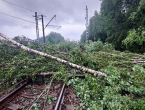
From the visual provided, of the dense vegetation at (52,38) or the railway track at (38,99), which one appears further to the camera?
the dense vegetation at (52,38)

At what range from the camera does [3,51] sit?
5.40 metres

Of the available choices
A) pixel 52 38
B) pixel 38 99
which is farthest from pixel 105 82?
pixel 52 38

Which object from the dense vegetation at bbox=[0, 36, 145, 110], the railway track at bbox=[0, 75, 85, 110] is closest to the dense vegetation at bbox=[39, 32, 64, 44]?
the dense vegetation at bbox=[0, 36, 145, 110]

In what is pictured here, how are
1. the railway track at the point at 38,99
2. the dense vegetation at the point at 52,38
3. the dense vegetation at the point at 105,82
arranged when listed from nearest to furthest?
the dense vegetation at the point at 105,82 < the railway track at the point at 38,99 < the dense vegetation at the point at 52,38

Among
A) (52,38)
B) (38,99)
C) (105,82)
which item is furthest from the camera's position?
(52,38)

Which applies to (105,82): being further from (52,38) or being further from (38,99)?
(52,38)

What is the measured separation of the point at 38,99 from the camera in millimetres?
2502

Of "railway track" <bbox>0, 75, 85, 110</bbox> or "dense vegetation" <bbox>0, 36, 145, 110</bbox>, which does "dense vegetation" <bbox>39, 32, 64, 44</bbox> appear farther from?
"railway track" <bbox>0, 75, 85, 110</bbox>

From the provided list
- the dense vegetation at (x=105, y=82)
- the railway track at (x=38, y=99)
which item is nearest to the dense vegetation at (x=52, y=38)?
the dense vegetation at (x=105, y=82)

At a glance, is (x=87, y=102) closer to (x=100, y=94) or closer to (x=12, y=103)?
(x=100, y=94)

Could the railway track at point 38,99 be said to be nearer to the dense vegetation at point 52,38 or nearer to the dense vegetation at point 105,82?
the dense vegetation at point 105,82

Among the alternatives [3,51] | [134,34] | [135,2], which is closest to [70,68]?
[3,51]

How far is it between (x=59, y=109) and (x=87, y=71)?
1.78m

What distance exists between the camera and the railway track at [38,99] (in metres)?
2.22
